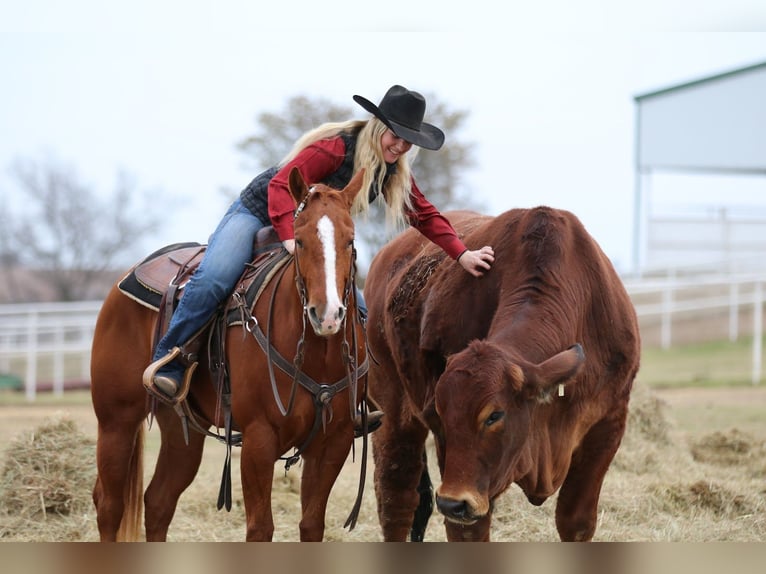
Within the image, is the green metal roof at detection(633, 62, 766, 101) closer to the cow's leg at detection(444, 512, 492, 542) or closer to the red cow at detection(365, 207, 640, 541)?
the red cow at detection(365, 207, 640, 541)

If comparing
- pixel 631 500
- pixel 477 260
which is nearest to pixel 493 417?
pixel 477 260

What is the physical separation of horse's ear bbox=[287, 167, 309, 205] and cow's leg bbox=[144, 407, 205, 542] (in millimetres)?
1794

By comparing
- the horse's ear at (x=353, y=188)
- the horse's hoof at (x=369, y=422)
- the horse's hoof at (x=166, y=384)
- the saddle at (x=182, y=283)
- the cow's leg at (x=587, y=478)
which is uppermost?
the horse's ear at (x=353, y=188)

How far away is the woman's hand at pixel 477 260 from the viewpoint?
5148mm

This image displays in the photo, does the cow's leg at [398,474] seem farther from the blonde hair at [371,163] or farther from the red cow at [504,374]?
the blonde hair at [371,163]

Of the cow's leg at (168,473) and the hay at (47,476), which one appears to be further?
the hay at (47,476)

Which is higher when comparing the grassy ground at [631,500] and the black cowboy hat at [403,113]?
the black cowboy hat at [403,113]

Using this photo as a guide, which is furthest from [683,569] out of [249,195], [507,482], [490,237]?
[249,195]

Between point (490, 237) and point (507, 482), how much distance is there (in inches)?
60.3

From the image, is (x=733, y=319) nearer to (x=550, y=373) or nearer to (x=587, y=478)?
(x=587, y=478)

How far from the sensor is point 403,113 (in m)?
4.79

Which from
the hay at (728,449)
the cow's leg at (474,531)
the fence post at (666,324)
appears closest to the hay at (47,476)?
the cow's leg at (474,531)

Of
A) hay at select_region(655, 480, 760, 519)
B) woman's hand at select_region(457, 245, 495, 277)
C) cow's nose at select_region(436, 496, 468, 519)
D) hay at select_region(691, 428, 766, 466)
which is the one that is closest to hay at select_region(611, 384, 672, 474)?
hay at select_region(691, 428, 766, 466)

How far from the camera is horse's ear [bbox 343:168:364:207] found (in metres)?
4.28
